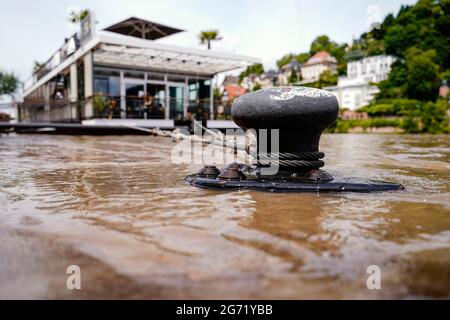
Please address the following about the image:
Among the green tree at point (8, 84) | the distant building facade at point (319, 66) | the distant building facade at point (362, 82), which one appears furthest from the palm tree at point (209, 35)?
the distant building facade at point (319, 66)

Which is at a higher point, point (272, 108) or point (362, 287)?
point (272, 108)

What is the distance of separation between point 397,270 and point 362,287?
215 mm

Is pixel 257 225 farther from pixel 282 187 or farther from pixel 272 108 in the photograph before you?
pixel 272 108

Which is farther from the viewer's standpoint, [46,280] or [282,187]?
[282,187]

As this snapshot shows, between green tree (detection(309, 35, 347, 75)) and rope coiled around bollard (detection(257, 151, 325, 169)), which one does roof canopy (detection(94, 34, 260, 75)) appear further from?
green tree (detection(309, 35, 347, 75))

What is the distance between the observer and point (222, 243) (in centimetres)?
161

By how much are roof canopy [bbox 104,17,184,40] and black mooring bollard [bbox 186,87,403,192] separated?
64.9ft

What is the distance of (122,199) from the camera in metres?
2.60

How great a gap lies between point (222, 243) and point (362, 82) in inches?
4192

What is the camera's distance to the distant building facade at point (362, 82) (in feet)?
316

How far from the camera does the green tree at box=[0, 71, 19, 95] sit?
2089 inches

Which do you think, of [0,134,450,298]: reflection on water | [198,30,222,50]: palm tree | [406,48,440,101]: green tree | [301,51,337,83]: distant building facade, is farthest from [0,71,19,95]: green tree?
[301,51,337,83]: distant building facade

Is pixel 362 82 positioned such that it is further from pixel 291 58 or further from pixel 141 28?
pixel 141 28
